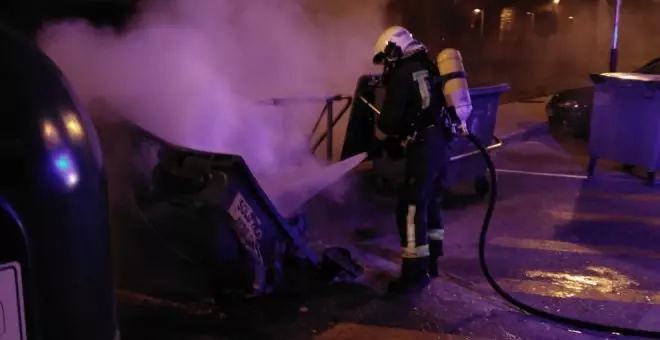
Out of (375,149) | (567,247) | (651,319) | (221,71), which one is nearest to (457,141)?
(375,149)

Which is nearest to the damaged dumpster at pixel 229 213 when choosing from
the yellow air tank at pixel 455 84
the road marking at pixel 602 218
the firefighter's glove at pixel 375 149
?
the yellow air tank at pixel 455 84

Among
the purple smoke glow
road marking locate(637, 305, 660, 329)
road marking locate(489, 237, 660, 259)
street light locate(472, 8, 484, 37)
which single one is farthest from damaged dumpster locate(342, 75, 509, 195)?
street light locate(472, 8, 484, 37)

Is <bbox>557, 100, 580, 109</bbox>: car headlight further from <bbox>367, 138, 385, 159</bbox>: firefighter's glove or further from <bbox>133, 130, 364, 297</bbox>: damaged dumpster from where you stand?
<bbox>133, 130, 364, 297</bbox>: damaged dumpster

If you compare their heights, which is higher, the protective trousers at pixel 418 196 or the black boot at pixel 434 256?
the protective trousers at pixel 418 196

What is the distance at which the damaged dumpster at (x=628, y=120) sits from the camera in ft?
24.5

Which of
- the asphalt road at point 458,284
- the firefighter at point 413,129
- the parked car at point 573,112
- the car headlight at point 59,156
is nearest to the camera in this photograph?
the car headlight at point 59,156

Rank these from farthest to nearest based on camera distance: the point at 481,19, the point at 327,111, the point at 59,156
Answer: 1. the point at 481,19
2. the point at 327,111
3. the point at 59,156

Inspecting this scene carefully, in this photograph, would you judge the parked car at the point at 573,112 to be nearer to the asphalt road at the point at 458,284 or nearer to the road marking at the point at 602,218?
the asphalt road at the point at 458,284

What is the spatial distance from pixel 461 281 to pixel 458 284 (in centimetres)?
7

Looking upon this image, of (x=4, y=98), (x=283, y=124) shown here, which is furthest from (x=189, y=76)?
(x=4, y=98)

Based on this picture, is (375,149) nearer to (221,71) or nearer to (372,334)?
(221,71)

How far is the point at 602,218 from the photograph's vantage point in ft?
21.2

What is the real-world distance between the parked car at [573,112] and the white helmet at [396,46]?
23.7 ft

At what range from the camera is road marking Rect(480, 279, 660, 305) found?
14.8 feet
